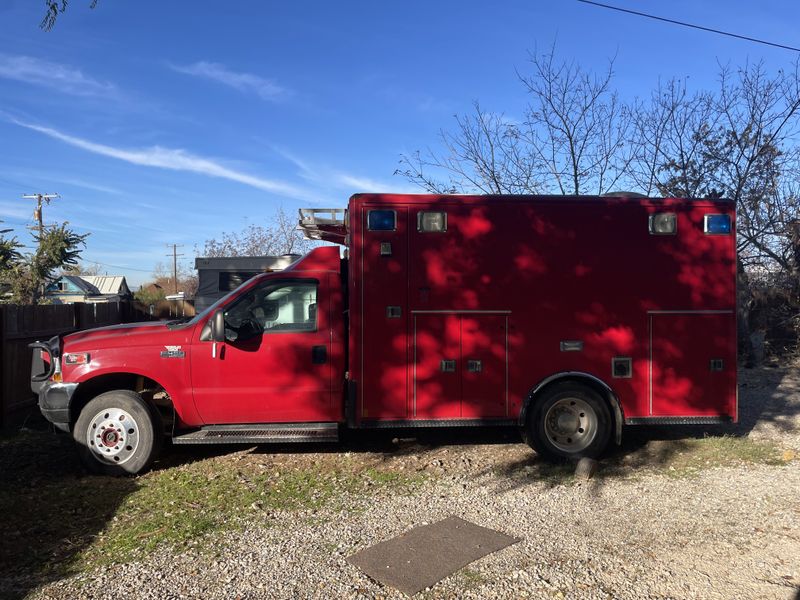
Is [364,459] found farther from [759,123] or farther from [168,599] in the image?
[759,123]

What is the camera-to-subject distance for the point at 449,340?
6.51 meters

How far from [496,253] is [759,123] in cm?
1046

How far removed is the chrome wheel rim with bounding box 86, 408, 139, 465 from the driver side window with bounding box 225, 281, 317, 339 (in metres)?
1.40

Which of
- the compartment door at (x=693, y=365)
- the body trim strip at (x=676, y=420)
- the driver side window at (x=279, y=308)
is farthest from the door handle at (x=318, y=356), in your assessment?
the compartment door at (x=693, y=365)

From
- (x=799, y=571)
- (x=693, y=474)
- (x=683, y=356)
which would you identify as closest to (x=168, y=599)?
(x=799, y=571)

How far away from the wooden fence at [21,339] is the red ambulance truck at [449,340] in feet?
6.23

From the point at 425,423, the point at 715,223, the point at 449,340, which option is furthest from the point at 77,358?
the point at 715,223

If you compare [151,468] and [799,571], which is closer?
[799,571]

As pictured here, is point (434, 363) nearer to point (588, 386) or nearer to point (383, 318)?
point (383, 318)

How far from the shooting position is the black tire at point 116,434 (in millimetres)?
6184

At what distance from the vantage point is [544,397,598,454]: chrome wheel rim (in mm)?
6652

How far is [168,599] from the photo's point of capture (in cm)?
377

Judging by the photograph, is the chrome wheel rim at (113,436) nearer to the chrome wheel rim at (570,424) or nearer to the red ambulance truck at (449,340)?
the red ambulance truck at (449,340)

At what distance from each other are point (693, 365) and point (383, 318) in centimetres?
334
